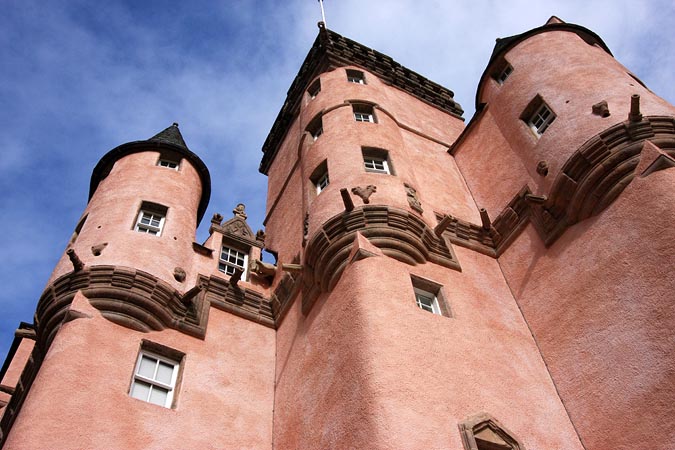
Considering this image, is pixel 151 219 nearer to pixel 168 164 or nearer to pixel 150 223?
pixel 150 223

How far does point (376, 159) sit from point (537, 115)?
4550 mm

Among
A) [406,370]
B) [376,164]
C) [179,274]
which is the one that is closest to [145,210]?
[179,274]

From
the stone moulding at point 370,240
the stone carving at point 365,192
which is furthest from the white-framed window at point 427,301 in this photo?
the stone carving at point 365,192

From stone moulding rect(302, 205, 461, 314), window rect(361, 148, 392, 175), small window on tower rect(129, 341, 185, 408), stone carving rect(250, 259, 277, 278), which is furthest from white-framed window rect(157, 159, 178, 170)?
small window on tower rect(129, 341, 185, 408)

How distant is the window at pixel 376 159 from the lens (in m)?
18.1

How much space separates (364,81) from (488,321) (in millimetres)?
12483

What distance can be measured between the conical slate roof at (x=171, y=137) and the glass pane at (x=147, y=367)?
8.49 m

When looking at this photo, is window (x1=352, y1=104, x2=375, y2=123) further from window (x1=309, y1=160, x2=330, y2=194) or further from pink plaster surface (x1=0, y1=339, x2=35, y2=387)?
pink plaster surface (x1=0, y1=339, x2=35, y2=387)

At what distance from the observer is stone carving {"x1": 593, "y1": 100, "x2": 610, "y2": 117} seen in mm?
14794

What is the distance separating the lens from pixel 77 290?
14.3 meters

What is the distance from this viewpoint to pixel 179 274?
52.9 ft

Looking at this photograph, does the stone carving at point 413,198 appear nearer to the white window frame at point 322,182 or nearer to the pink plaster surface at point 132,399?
the white window frame at point 322,182

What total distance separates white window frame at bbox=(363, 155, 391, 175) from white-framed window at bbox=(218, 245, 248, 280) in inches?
183

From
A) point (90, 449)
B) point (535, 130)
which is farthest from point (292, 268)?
point (535, 130)
